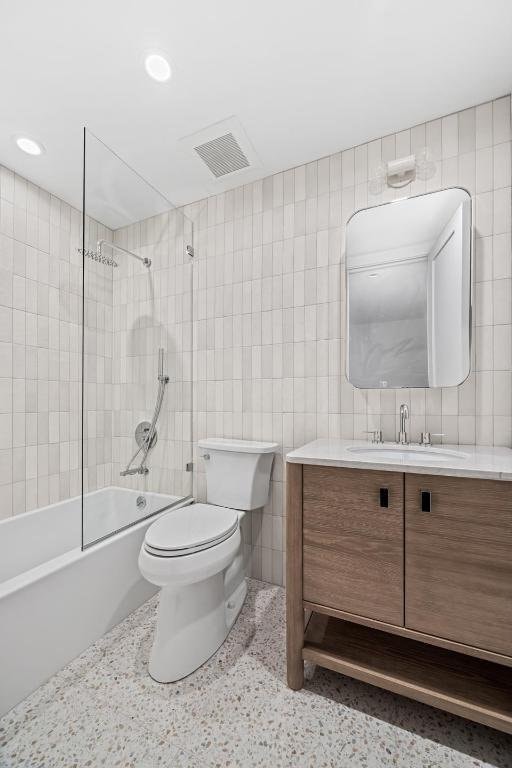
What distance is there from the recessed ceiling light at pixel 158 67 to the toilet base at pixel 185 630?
2.00m

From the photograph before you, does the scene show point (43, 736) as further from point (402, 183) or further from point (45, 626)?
point (402, 183)

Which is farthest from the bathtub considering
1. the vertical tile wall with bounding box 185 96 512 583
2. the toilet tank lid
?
the vertical tile wall with bounding box 185 96 512 583

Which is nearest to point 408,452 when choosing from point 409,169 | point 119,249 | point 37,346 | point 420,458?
point 420,458

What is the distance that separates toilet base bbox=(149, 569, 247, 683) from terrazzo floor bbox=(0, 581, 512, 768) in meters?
→ 0.04

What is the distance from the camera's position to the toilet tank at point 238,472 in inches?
69.0

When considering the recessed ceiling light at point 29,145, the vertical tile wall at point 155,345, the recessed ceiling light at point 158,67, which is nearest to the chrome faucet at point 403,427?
the vertical tile wall at point 155,345

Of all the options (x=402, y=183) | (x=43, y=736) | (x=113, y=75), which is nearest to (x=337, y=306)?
(x=402, y=183)

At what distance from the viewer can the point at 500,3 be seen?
3.61 feet

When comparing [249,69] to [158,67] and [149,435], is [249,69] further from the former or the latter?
[149,435]

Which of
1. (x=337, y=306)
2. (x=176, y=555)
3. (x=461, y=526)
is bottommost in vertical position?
(x=176, y=555)

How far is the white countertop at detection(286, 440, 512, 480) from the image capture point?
1013 mm

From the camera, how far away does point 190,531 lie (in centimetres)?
143

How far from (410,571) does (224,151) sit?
2010 mm

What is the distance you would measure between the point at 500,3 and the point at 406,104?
1.32 feet
